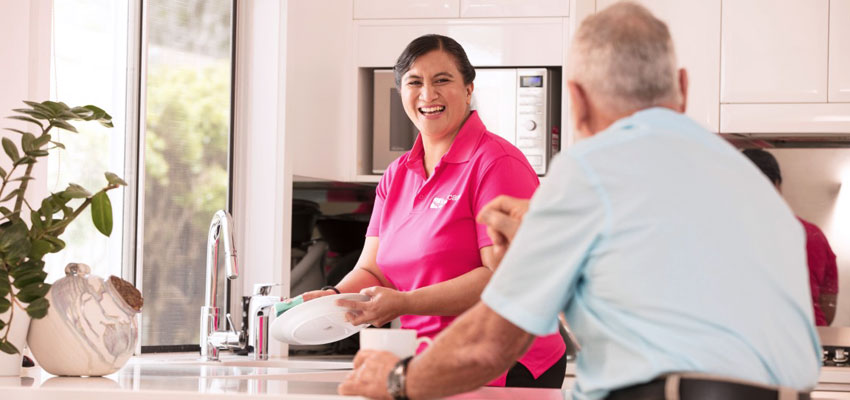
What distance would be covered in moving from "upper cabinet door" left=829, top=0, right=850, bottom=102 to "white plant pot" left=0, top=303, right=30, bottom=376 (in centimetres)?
242

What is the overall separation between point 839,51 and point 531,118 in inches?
37.8

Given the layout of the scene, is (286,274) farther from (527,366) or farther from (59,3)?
(527,366)

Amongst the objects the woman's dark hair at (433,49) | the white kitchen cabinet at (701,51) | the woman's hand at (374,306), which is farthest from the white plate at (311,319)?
the white kitchen cabinet at (701,51)

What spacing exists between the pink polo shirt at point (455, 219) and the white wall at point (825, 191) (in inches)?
62.4

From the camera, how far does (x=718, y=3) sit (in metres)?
3.19

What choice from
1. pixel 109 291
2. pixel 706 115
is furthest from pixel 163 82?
pixel 706 115

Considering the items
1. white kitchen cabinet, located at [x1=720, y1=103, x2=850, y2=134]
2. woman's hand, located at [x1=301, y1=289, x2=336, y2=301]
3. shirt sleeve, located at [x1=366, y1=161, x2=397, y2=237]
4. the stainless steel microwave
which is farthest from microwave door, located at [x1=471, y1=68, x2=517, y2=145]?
woman's hand, located at [x1=301, y1=289, x2=336, y2=301]

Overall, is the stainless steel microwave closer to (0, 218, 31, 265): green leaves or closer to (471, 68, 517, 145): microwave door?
(471, 68, 517, 145): microwave door

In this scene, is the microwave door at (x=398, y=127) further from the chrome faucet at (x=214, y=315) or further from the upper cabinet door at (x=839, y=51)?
the upper cabinet door at (x=839, y=51)

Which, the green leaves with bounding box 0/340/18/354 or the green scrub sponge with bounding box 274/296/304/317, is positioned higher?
the green scrub sponge with bounding box 274/296/304/317

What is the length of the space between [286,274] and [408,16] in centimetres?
91

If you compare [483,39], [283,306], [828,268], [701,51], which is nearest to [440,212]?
[283,306]

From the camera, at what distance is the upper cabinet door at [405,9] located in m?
3.21

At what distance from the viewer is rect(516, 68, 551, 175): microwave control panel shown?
3166 mm
